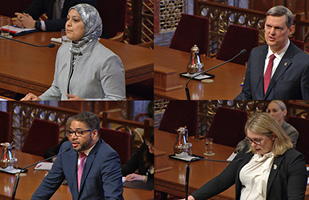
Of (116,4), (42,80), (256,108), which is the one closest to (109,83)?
(42,80)

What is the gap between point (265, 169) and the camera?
3365 mm

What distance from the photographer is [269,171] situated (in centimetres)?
334

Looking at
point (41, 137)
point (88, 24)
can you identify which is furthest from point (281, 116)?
point (41, 137)

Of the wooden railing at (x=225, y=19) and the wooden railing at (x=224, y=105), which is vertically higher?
Result: the wooden railing at (x=225, y=19)

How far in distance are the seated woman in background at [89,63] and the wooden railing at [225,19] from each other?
2841 mm

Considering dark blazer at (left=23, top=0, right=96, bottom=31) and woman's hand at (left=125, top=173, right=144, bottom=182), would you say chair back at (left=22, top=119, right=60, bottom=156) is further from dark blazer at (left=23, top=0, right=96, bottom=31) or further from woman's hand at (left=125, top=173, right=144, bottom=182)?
woman's hand at (left=125, top=173, right=144, bottom=182)

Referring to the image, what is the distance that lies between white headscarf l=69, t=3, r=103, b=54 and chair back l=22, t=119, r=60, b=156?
66.5 inches

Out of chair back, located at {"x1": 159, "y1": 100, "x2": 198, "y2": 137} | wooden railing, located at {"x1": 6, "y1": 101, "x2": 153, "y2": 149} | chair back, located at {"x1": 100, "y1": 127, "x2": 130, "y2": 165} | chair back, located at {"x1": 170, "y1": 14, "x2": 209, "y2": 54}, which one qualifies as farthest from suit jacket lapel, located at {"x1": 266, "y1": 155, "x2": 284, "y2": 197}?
wooden railing, located at {"x1": 6, "y1": 101, "x2": 153, "y2": 149}

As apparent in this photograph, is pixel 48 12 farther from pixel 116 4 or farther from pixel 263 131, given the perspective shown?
pixel 263 131

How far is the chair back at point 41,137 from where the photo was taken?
532 centimetres

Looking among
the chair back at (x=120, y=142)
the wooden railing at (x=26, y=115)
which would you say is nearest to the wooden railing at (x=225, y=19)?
the wooden railing at (x=26, y=115)

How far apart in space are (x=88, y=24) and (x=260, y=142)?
110cm

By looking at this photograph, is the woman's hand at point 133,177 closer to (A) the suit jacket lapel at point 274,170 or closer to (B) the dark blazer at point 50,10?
(B) the dark blazer at point 50,10

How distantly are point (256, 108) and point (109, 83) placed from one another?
2.07 meters
